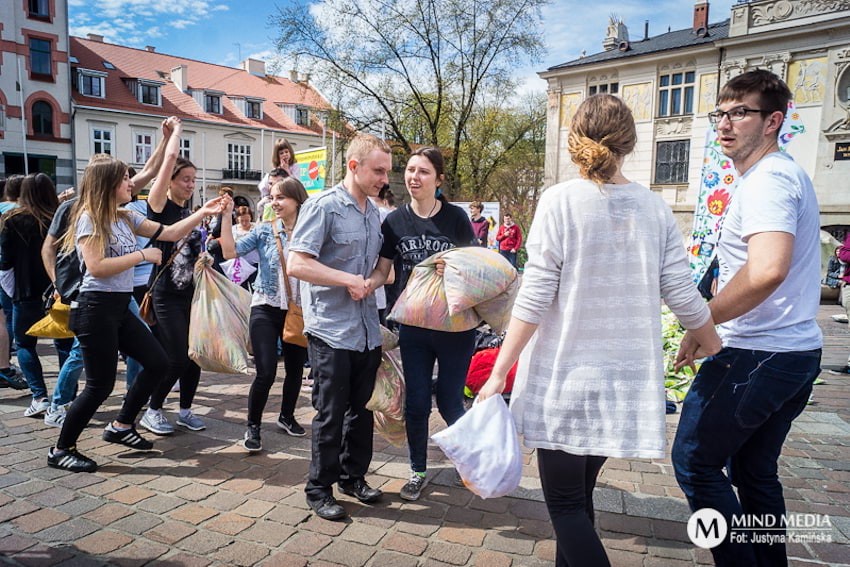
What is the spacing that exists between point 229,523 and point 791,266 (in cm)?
289

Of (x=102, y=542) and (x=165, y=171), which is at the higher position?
(x=165, y=171)

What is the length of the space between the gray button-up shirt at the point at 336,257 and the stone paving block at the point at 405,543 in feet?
3.21

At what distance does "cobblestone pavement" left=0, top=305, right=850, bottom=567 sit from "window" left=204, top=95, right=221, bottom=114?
4103 cm

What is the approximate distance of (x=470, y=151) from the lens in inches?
1101

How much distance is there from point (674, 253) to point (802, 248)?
0.49 metres

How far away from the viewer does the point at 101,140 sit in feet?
116

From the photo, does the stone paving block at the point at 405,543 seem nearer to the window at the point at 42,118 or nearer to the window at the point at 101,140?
the window at the point at 42,118

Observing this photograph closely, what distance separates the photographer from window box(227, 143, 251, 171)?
137ft

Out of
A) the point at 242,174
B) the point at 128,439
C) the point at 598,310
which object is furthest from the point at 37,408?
the point at 242,174

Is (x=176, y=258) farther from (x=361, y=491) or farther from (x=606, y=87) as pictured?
(x=606, y=87)

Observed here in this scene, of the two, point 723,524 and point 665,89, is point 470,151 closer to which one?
point 665,89

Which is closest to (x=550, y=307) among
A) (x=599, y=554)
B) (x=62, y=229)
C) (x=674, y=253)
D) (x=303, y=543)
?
(x=674, y=253)

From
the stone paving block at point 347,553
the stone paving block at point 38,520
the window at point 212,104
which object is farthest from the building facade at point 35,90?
the stone paving block at point 347,553

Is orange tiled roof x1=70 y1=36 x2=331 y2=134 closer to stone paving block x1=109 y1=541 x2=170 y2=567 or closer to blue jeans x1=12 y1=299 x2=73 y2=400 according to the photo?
blue jeans x1=12 y1=299 x2=73 y2=400
